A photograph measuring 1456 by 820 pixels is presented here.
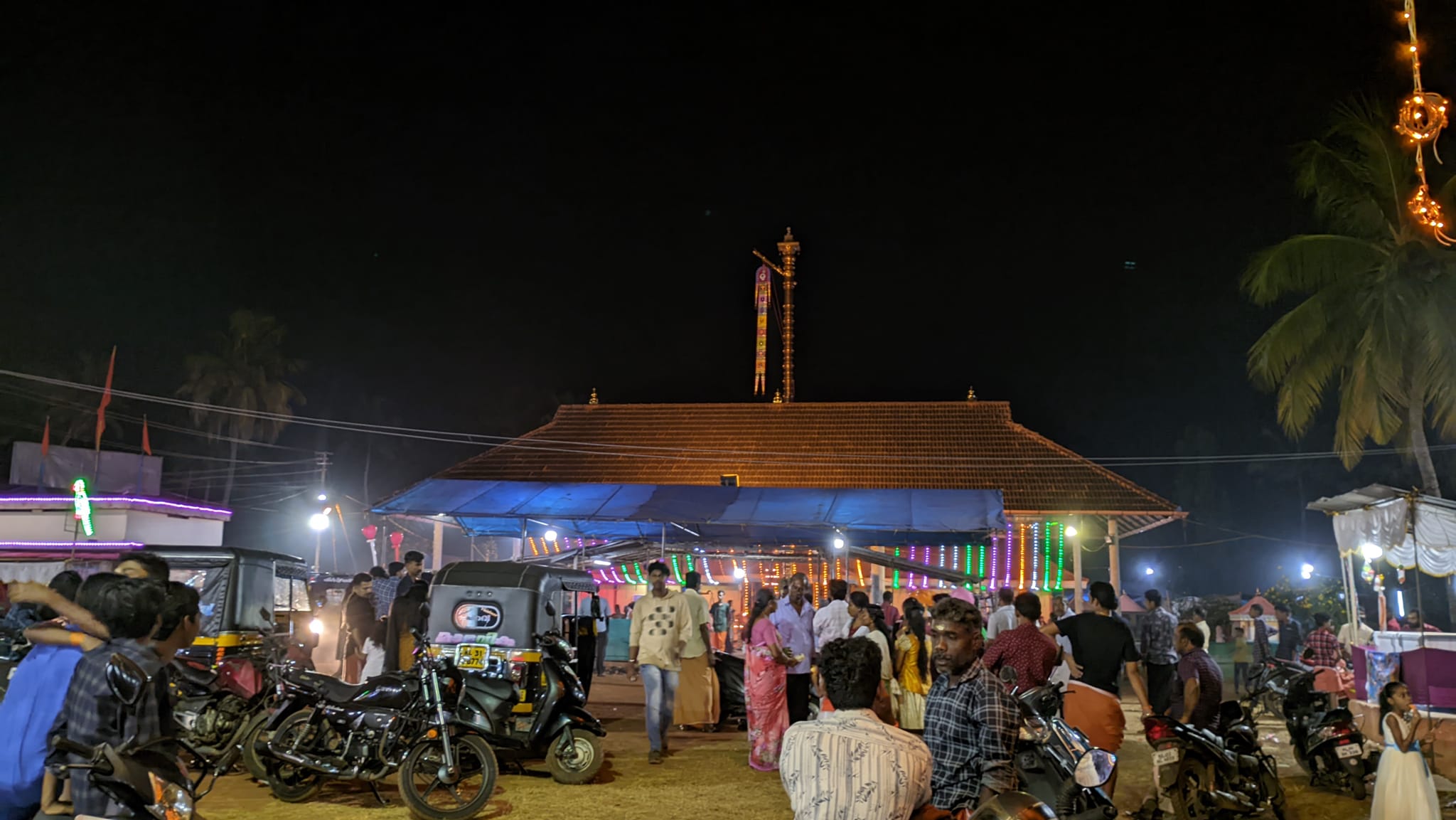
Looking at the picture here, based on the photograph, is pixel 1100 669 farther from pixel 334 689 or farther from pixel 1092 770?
pixel 334 689

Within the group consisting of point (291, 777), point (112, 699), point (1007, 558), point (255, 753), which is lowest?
point (291, 777)

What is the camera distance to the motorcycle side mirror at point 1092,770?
532 centimetres

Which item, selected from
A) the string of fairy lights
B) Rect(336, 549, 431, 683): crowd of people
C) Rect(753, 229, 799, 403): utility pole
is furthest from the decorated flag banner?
Rect(336, 549, 431, 683): crowd of people

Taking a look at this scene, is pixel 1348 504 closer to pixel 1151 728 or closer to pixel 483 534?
pixel 1151 728

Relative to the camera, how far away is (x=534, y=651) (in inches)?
363

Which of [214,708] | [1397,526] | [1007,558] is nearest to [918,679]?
[214,708]

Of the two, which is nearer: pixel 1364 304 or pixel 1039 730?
pixel 1039 730

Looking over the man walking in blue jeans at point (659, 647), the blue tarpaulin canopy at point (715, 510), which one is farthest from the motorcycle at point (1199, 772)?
the blue tarpaulin canopy at point (715, 510)

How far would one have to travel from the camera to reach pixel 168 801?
356 cm

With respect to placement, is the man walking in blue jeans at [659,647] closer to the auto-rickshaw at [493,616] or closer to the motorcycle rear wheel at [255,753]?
the auto-rickshaw at [493,616]

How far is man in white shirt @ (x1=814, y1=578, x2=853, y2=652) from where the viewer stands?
10.6 metres

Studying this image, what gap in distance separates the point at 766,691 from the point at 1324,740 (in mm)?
5136

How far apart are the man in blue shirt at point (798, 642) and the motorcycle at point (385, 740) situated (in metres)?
3.70

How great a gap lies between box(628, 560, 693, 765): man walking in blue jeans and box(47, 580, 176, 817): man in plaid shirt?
627 cm
